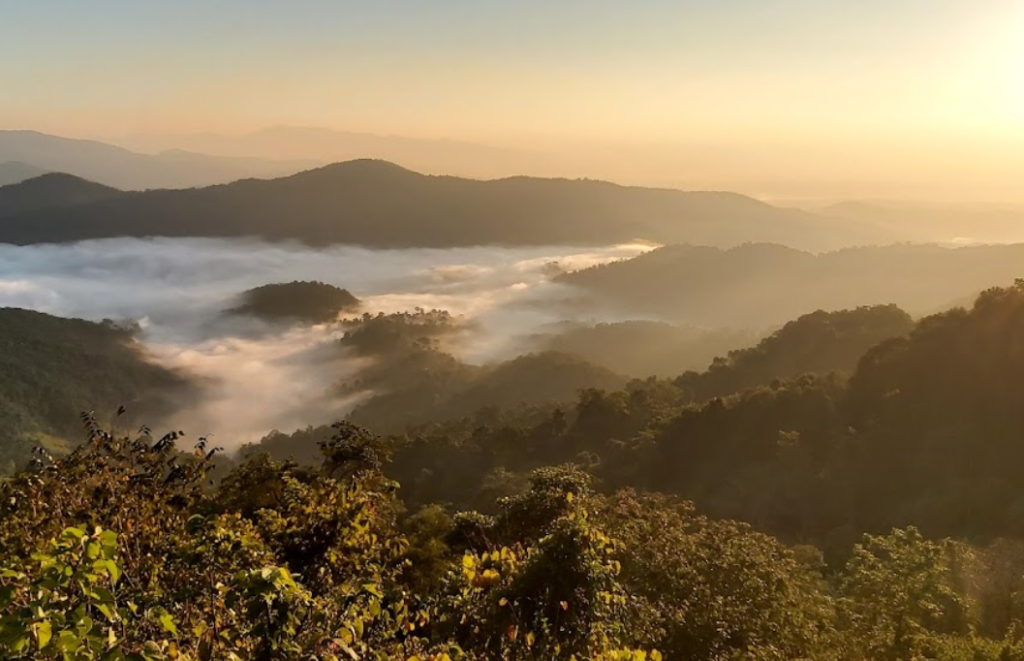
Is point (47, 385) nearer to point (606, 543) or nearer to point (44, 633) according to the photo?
point (606, 543)

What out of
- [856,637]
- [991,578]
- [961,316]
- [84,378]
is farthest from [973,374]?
[84,378]

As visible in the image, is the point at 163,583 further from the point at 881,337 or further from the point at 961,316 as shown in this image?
the point at 881,337

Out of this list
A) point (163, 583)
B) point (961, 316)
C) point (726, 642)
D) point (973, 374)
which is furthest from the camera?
point (961, 316)

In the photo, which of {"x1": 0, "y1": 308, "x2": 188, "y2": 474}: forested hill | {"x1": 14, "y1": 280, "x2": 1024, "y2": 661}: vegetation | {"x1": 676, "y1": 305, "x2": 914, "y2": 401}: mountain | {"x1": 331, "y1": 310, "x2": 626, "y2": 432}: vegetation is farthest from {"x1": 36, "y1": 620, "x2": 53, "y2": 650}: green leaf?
{"x1": 0, "y1": 308, "x2": 188, "y2": 474}: forested hill

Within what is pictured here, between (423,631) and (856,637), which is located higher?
(423,631)

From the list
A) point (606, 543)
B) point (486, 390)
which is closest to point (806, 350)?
point (486, 390)

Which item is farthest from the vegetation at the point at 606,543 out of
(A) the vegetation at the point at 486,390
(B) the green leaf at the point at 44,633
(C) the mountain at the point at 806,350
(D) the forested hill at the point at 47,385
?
(D) the forested hill at the point at 47,385

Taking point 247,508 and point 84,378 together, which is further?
point 84,378

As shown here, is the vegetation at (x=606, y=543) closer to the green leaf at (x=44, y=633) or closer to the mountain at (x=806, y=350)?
the green leaf at (x=44, y=633)

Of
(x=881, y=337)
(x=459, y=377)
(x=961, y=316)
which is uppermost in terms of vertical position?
(x=961, y=316)
